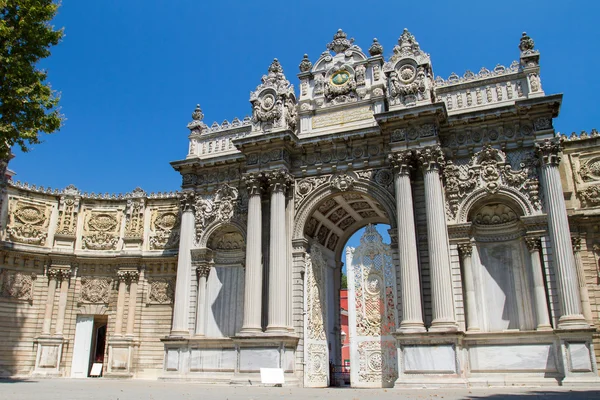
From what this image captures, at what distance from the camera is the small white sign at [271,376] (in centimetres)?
1977

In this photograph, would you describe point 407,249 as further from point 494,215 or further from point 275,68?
point 275,68

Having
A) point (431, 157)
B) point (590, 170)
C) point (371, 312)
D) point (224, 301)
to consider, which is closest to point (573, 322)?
point (590, 170)

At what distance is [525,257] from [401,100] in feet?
25.8

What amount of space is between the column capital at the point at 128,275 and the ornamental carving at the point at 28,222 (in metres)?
4.55

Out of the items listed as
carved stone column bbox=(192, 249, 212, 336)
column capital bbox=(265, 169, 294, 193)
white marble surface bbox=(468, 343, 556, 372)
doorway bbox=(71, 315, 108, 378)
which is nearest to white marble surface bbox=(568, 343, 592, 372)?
white marble surface bbox=(468, 343, 556, 372)

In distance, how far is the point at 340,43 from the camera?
25.5m

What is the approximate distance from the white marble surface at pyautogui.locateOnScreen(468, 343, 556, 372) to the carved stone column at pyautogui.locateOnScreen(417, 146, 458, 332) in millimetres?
1650

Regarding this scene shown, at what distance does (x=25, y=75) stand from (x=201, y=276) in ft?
36.7

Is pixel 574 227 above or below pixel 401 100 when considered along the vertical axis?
below

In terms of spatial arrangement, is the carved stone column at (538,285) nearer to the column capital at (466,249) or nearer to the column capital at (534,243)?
the column capital at (534,243)

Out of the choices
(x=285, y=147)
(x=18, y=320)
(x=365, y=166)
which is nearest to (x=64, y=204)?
(x=18, y=320)

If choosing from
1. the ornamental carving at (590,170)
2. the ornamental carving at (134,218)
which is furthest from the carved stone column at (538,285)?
the ornamental carving at (134,218)

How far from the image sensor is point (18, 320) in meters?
27.8

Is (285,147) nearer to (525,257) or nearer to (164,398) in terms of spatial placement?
(525,257)
